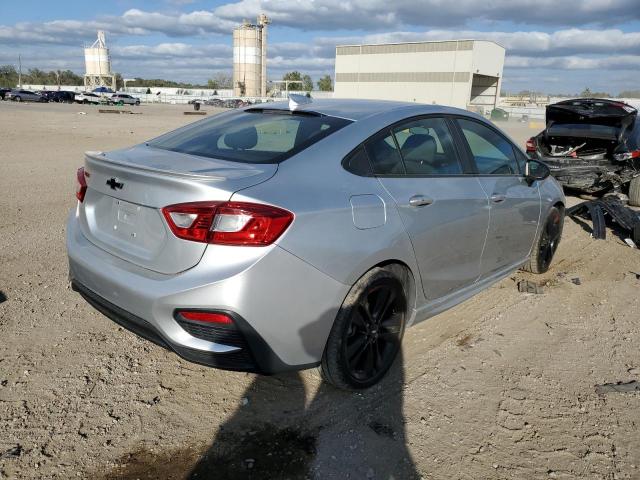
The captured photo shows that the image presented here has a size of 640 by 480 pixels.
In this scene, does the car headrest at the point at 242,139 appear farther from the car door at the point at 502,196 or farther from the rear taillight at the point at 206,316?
the car door at the point at 502,196

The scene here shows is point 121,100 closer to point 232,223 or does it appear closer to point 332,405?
point 332,405

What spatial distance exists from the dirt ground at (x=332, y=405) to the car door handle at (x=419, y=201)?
107cm

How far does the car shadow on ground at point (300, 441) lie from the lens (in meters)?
2.44

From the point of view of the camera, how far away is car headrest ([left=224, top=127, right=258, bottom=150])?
312cm

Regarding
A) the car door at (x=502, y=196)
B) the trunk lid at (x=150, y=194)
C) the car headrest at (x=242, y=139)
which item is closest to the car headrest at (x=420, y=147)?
the car door at (x=502, y=196)

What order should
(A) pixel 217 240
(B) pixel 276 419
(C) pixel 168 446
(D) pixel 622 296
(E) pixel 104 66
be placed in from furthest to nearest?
(E) pixel 104 66
(D) pixel 622 296
(B) pixel 276 419
(C) pixel 168 446
(A) pixel 217 240

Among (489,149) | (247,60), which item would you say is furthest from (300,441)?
(247,60)

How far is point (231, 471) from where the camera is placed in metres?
2.42

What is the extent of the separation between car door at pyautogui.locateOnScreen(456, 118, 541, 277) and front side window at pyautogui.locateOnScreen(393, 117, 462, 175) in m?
0.23

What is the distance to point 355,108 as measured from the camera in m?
3.46

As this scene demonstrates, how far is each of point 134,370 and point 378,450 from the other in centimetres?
157

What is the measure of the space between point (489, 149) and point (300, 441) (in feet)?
8.87

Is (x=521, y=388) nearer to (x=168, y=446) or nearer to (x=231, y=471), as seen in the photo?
(x=231, y=471)

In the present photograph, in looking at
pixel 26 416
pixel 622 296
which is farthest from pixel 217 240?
pixel 622 296
